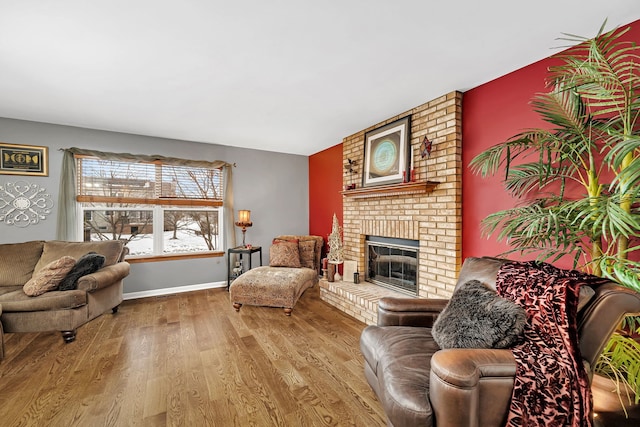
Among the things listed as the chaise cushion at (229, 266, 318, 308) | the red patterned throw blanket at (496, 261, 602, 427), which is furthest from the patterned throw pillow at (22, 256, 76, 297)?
the red patterned throw blanket at (496, 261, 602, 427)

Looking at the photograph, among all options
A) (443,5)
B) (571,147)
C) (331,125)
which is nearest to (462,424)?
(571,147)

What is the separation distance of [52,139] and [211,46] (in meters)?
3.06

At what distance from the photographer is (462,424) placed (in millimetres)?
1051

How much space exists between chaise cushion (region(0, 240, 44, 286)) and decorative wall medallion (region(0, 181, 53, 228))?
0.53 meters

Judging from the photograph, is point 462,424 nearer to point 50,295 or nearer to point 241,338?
point 241,338

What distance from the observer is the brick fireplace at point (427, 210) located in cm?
253

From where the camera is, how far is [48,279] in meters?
2.50

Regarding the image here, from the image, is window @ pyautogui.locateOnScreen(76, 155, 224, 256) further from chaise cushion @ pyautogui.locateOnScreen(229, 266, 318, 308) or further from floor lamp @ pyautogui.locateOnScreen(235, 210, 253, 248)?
chaise cushion @ pyautogui.locateOnScreen(229, 266, 318, 308)

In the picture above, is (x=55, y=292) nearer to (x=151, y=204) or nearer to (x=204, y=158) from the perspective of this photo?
(x=151, y=204)

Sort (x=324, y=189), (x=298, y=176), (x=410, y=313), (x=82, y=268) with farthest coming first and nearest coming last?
(x=298, y=176) → (x=324, y=189) → (x=82, y=268) → (x=410, y=313)

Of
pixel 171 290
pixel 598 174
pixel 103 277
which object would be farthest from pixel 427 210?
pixel 171 290

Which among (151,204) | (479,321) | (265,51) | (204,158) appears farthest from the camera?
(204,158)

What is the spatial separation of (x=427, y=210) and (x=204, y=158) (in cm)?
341

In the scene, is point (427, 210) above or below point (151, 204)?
below
